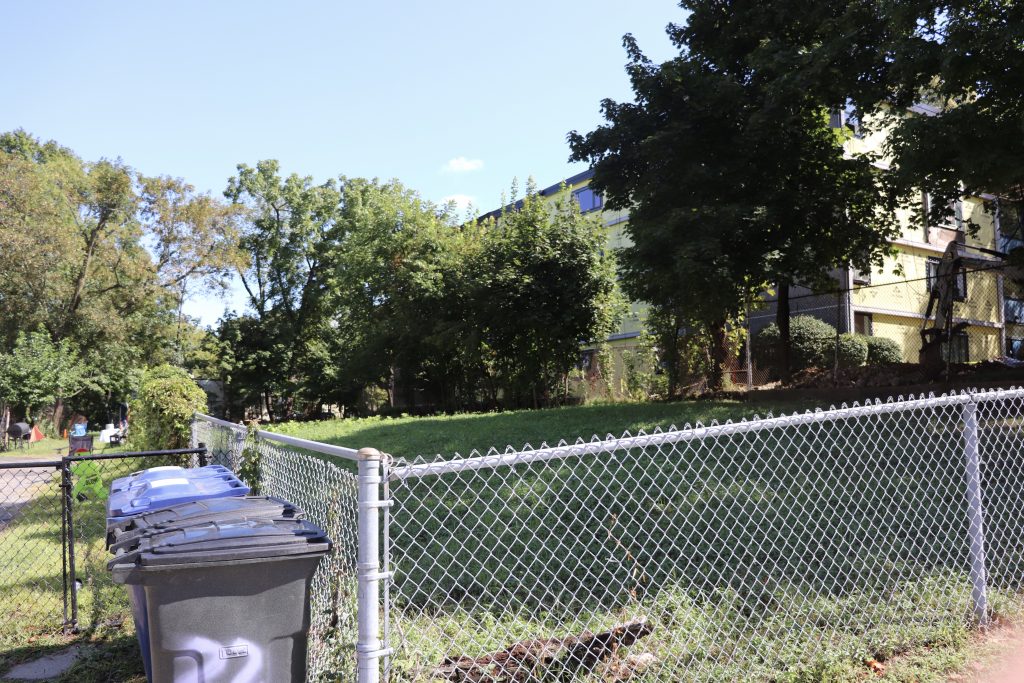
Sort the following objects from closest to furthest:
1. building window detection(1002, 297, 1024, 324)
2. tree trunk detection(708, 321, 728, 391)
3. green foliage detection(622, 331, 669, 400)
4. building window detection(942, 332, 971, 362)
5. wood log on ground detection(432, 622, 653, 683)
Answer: wood log on ground detection(432, 622, 653, 683) < building window detection(942, 332, 971, 362) < tree trunk detection(708, 321, 728, 391) < building window detection(1002, 297, 1024, 324) < green foliage detection(622, 331, 669, 400)

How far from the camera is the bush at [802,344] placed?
60.5ft

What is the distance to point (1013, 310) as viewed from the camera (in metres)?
16.8

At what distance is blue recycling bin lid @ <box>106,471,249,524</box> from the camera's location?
3770 mm

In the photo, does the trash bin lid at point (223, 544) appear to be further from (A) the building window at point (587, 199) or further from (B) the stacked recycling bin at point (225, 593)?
(A) the building window at point (587, 199)

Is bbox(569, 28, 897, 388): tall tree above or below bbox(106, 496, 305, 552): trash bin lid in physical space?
above

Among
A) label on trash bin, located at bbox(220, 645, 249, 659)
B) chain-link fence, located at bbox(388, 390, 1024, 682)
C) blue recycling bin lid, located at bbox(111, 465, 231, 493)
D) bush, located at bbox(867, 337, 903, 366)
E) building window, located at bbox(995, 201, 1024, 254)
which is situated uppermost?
building window, located at bbox(995, 201, 1024, 254)

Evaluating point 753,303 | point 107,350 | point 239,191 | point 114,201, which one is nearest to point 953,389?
point 753,303

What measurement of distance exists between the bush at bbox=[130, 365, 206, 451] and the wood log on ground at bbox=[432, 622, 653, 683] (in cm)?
770

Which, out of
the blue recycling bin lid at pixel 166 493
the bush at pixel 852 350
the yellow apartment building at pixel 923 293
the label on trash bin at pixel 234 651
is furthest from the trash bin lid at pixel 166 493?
the bush at pixel 852 350

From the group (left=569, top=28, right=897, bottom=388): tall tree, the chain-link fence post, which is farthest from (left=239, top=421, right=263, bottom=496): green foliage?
(left=569, top=28, right=897, bottom=388): tall tree

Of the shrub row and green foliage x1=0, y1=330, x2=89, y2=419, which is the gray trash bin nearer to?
the shrub row

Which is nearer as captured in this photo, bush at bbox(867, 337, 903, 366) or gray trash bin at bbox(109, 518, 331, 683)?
gray trash bin at bbox(109, 518, 331, 683)

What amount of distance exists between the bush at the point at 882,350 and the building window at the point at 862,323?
992mm

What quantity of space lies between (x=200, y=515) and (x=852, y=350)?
727 inches
